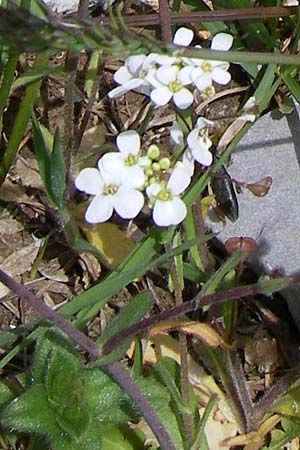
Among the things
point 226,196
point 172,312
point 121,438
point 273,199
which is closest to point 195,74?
point 172,312

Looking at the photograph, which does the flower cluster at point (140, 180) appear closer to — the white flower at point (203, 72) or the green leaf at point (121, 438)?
the white flower at point (203, 72)

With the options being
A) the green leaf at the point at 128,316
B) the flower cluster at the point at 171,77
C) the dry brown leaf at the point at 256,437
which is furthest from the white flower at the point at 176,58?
the dry brown leaf at the point at 256,437

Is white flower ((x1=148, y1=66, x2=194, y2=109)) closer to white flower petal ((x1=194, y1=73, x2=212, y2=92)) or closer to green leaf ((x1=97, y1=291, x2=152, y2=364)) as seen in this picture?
white flower petal ((x1=194, y1=73, x2=212, y2=92))

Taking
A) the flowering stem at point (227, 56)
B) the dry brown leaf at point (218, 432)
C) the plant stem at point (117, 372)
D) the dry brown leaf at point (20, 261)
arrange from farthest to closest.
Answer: the dry brown leaf at point (20, 261), the dry brown leaf at point (218, 432), the plant stem at point (117, 372), the flowering stem at point (227, 56)

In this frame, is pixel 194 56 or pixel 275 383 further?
pixel 275 383

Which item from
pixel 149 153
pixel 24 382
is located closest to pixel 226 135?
pixel 149 153

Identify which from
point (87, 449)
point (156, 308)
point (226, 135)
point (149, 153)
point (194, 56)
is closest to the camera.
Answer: point (194, 56)

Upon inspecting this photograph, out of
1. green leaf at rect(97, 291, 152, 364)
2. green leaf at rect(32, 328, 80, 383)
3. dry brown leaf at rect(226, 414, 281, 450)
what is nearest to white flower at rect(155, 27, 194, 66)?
green leaf at rect(97, 291, 152, 364)

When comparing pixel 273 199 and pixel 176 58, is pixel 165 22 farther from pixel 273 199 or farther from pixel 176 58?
pixel 273 199

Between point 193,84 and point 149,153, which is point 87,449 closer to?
point 149,153
